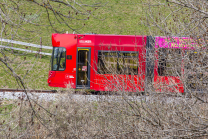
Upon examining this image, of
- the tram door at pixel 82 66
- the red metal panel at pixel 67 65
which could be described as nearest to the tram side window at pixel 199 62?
the tram door at pixel 82 66

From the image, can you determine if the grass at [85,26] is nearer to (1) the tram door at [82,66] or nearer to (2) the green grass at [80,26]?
(2) the green grass at [80,26]

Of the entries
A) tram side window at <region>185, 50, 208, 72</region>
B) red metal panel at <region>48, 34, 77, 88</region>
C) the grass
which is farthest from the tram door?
tram side window at <region>185, 50, 208, 72</region>

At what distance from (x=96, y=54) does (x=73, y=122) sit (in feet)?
18.8

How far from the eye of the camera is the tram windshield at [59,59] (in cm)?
1312

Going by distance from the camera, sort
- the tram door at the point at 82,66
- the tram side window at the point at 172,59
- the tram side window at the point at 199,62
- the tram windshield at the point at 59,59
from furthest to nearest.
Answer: the tram windshield at the point at 59,59 → the tram door at the point at 82,66 → the tram side window at the point at 172,59 → the tram side window at the point at 199,62

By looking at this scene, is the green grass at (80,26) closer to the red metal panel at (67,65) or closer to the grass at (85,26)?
the grass at (85,26)

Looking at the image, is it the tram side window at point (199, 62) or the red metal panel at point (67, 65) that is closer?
the tram side window at point (199, 62)

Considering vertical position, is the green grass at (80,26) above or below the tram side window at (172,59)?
above

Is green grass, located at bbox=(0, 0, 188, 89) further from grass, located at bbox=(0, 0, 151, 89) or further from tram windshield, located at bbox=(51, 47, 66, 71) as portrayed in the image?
tram windshield, located at bbox=(51, 47, 66, 71)

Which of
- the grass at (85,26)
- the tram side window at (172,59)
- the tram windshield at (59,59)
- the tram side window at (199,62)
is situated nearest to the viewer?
the tram side window at (199,62)

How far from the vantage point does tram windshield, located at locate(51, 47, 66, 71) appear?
13.1m

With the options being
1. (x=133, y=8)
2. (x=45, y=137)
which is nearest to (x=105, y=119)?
(x=45, y=137)

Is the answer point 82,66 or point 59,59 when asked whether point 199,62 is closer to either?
point 82,66

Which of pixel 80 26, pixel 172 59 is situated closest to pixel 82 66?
pixel 172 59
